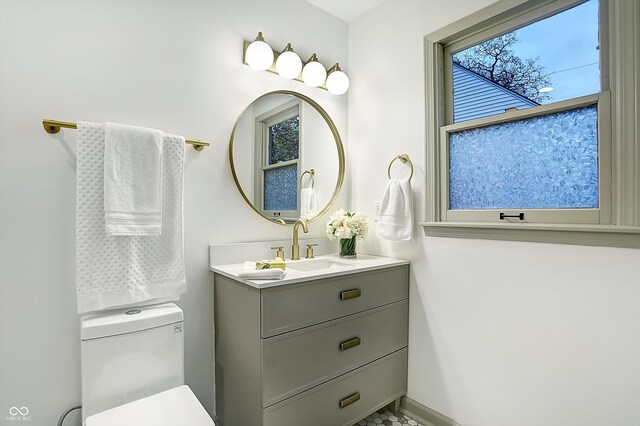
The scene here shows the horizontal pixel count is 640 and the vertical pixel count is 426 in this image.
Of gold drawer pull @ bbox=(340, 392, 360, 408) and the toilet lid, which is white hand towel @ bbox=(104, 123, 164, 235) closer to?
the toilet lid

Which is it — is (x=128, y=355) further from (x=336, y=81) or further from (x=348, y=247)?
(x=336, y=81)

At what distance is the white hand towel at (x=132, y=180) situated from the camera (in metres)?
1.33

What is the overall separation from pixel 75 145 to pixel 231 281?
0.87m

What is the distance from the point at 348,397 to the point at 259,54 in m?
1.85

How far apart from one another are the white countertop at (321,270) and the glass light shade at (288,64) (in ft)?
3.58

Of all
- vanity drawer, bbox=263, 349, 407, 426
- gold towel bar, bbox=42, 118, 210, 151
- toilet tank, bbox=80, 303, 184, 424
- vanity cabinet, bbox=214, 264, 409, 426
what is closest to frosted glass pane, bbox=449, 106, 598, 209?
vanity cabinet, bbox=214, 264, 409, 426

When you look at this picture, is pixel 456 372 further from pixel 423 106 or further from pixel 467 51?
pixel 467 51

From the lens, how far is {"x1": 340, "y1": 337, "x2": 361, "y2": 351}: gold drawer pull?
1.63 metres

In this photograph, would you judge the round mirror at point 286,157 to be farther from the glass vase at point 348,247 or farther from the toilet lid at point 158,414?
the toilet lid at point 158,414

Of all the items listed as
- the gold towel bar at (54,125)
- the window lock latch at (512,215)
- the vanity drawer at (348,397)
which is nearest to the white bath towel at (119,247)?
the gold towel bar at (54,125)

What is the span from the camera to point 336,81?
2.16 metres

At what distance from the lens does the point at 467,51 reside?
5.86 feet

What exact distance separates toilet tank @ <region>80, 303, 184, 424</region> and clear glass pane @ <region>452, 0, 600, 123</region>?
1.75 m

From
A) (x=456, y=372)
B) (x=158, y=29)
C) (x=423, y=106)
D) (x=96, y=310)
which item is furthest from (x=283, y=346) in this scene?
(x=158, y=29)
